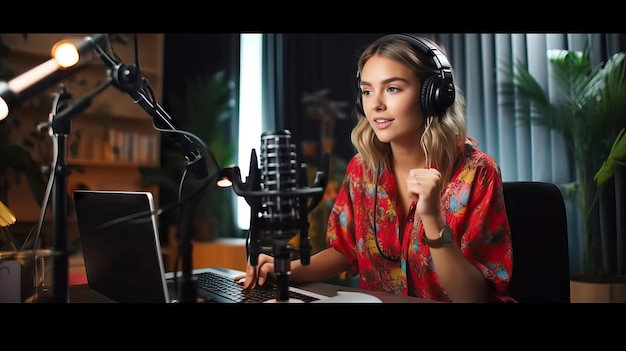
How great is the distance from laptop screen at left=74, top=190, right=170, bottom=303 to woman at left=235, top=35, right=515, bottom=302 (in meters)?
0.23

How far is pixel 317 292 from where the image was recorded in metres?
0.89

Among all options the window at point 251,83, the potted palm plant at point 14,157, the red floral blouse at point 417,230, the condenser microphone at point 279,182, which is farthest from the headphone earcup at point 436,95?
the window at point 251,83

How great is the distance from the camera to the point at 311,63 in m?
2.60

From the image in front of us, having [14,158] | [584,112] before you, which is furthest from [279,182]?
[584,112]

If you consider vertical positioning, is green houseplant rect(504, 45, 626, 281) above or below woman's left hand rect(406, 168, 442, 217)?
above

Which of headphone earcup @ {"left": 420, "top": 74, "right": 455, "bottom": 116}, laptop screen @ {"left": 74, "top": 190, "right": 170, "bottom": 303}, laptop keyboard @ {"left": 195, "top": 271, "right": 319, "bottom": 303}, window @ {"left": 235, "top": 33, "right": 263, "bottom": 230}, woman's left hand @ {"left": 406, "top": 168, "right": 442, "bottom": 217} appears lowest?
laptop keyboard @ {"left": 195, "top": 271, "right": 319, "bottom": 303}

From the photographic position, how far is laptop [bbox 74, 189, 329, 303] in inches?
29.7

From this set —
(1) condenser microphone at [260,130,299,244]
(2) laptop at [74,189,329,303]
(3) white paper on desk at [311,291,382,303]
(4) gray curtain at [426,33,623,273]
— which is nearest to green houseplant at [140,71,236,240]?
(4) gray curtain at [426,33,623,273]

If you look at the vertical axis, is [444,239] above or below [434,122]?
below

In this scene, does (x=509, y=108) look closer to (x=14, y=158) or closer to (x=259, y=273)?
(x=259, y=273)

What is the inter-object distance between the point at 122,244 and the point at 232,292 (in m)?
0.22

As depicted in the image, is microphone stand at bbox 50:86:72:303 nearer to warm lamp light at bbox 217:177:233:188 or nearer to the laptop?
the laptop

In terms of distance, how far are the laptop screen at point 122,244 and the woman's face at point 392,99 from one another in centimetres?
46
